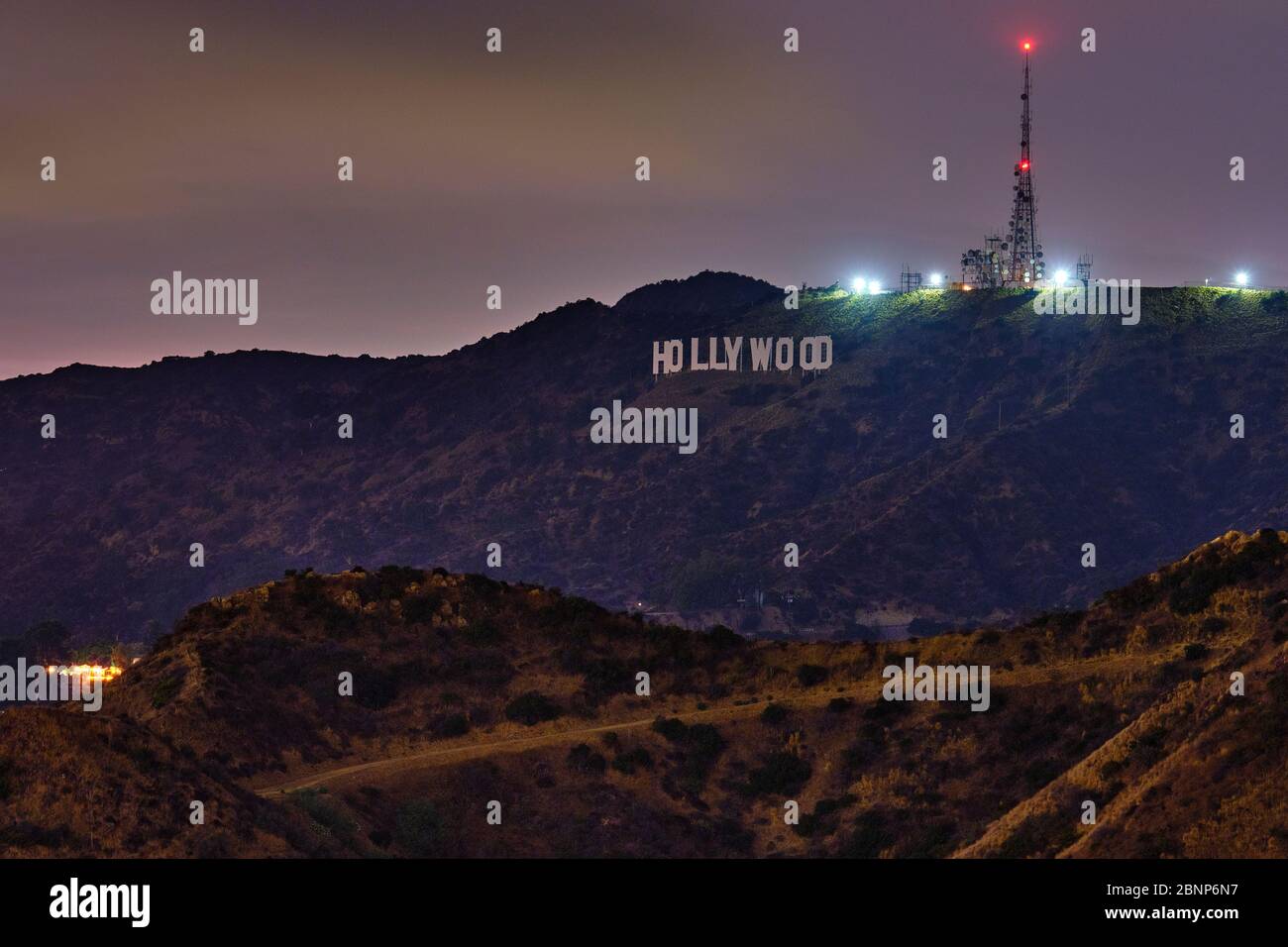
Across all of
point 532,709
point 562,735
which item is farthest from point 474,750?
point 532,709

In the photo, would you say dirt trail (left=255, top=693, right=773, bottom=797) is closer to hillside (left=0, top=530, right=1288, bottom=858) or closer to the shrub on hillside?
hillside (left=0, top=530, right=1288, bottom=858)

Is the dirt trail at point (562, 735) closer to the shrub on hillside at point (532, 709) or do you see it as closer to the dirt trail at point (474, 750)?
the dirt trail at point (474, 750)

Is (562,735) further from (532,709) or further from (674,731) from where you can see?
(532,709)

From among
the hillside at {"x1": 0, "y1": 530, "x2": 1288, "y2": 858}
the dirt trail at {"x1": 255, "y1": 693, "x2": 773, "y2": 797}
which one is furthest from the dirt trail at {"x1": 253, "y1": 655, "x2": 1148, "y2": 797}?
the hillside at {"x1": 0, "y1": 530, "x2": 1288, "y2": 858}

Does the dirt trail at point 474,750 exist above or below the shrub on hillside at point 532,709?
below

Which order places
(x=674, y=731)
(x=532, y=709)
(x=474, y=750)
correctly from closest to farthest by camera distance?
(x=474, y=750)
(x=674, y=731)
(x=532, y=709)

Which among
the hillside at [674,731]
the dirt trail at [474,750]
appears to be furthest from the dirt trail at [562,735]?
the hillside at [674,731]
